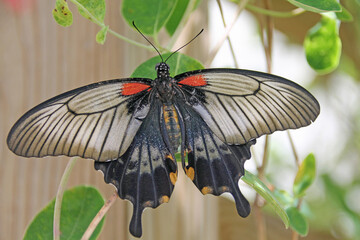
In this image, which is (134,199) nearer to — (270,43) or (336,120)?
(270,43)

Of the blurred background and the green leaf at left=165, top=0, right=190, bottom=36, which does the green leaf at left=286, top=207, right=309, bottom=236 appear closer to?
the blurred background

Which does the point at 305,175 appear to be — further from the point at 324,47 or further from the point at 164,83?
the point at 164,83

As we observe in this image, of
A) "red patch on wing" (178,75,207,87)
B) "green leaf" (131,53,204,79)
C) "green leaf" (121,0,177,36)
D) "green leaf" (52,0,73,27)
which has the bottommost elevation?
"red patch on wing" (178,75,207,87)

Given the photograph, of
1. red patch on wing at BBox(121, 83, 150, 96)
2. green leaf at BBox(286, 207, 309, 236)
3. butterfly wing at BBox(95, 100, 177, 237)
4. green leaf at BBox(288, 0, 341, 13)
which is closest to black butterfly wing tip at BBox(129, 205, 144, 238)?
butterfly wing at BBox(95, 100, 177, 237)

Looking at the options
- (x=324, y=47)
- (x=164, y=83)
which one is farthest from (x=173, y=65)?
(x=324, y=47)

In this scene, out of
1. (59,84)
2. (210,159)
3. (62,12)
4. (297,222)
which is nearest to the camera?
(62,12)

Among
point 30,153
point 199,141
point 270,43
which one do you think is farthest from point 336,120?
point 30,153
